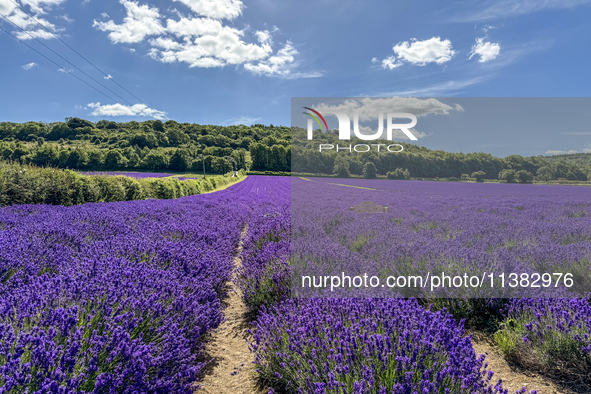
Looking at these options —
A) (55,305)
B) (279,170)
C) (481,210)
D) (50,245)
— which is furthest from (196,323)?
(279,170)

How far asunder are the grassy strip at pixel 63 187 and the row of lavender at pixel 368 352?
34.4 ft

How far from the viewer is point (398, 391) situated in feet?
4.30

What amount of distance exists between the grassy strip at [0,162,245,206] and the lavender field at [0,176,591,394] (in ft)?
19.2

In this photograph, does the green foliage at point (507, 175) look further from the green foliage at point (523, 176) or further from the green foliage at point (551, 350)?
the green foliage at point (551, 350)

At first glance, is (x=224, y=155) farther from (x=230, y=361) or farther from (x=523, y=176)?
(x=230, y=361)

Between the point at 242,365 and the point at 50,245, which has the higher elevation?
the point at 50,245

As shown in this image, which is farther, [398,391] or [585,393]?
[585,393]

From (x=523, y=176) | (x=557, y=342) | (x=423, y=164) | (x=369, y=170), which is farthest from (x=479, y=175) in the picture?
(x=557, y=342)

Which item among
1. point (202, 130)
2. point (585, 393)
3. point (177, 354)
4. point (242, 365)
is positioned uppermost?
point (202, 130)

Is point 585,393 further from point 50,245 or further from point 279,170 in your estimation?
point 279,170

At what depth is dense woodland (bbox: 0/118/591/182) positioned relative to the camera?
6.91m

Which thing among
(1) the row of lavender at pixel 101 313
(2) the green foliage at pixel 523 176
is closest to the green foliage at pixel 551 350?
(1) the row of lavender at pixel 101 313

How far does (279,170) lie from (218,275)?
50932mm

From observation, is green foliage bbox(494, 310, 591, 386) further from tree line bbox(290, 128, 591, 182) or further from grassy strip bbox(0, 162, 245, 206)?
grassy strip bbox(0, 162, 245, 206)
